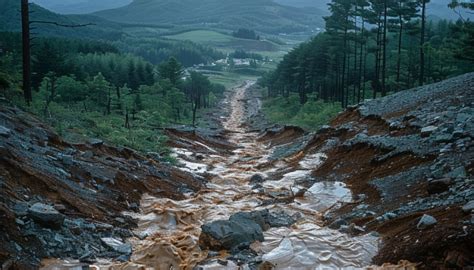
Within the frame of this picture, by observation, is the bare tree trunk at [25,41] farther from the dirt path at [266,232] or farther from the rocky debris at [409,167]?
the rocky debris at [409,167]

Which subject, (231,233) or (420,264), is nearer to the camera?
(420,264)

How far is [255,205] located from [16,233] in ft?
25.2

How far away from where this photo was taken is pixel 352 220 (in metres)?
11.7

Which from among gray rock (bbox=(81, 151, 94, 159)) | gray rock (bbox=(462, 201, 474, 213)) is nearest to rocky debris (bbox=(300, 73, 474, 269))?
gray rock (bbox=(462, 201, 474, 213))

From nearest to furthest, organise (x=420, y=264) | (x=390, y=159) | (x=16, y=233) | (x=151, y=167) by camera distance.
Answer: (x=420, y=264) → (x=16, y=233) → (x=390, y=159) → (x=151, y=167)

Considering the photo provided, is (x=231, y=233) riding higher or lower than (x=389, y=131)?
lower

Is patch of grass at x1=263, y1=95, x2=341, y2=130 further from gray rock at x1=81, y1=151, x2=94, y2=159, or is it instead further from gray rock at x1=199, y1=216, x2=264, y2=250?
gray rock at x1=199, y1=216, x2=264, y2=250

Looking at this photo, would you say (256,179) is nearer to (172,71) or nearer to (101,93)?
(101,93)

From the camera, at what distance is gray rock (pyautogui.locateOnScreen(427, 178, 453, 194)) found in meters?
10.8

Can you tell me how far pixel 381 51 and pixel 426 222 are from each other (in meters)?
46.0

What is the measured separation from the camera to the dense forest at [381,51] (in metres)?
37.5

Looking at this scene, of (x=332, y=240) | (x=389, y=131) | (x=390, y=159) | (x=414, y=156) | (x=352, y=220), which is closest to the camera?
(x=332, y=240)

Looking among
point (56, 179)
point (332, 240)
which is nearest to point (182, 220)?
point (56, 179)

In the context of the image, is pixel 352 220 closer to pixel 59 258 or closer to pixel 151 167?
pixel 59 258
